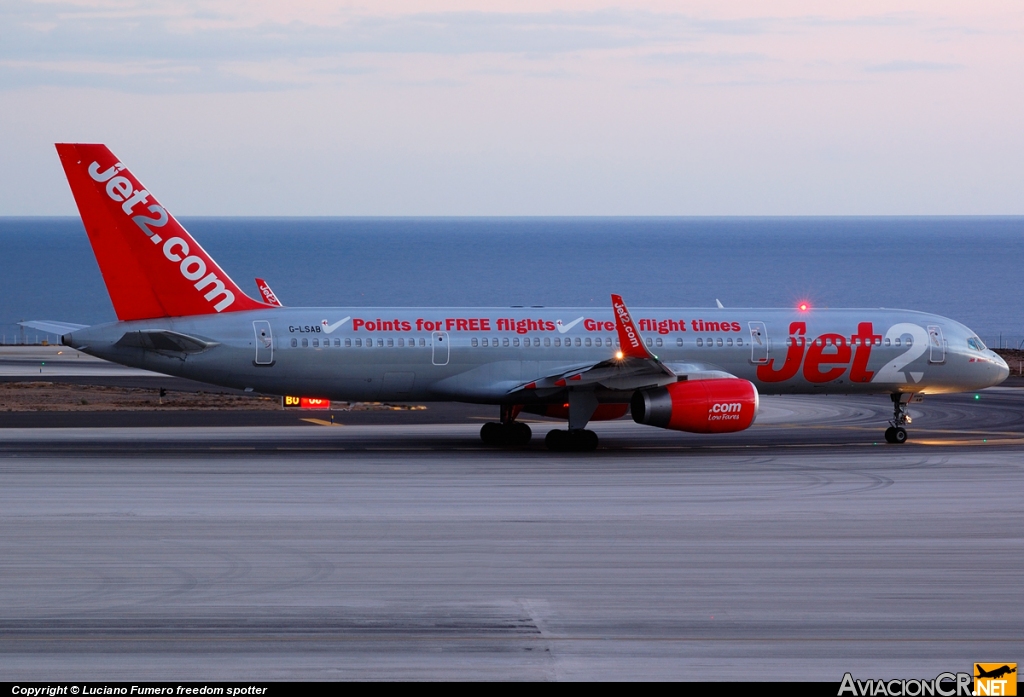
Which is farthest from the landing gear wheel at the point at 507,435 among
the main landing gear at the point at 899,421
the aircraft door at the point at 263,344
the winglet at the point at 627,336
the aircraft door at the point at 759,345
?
the main landing gear at the point at 899,421

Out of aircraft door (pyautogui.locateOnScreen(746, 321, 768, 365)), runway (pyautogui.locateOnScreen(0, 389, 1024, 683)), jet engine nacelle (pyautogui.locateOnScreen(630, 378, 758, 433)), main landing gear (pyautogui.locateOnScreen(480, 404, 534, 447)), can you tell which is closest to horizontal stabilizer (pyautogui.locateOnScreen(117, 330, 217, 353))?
runway (pyautogui.locateOnScreen(0, 389, 1024, 683))

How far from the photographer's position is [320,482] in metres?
25.5

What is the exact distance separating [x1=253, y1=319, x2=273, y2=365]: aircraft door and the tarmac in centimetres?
223

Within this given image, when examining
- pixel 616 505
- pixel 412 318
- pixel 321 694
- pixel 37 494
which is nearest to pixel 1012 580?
pixel 616 505

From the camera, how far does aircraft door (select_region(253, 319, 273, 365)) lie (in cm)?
3127

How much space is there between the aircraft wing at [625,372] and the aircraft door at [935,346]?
698cm

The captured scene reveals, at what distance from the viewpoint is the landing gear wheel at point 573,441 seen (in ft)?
106

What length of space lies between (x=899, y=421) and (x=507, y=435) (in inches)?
425

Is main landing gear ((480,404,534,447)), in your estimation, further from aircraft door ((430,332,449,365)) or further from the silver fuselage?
aircraft door ((430,332,449,365))

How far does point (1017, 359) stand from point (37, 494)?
57.7 metres

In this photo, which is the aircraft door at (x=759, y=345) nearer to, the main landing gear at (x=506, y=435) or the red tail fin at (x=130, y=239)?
the main landing gear at (x=506, y=435)

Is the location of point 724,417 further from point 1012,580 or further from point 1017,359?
point 1017,359

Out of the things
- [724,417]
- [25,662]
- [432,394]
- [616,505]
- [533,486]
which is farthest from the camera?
[432,394]

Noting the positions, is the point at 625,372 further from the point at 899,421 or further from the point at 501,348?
the point at 899,421
